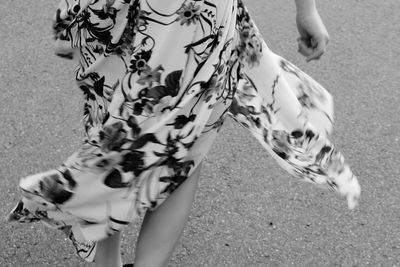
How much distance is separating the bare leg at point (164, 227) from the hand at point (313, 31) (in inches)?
19.5

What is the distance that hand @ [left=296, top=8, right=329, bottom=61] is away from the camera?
80.2 inches

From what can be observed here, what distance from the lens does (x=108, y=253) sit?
213 centimetres

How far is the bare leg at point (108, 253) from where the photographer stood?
82.9 inches

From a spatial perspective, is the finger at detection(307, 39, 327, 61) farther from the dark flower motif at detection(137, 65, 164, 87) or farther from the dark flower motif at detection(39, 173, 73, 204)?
the dark flower motif at detection(39, 173, 73, 204)

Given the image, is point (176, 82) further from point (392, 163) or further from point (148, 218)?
point (392, 163)

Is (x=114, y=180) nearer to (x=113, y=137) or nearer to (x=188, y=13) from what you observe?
(x=113, y=137)

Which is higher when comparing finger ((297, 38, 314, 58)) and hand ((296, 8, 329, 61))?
hand ((296, 8, 329, 61))

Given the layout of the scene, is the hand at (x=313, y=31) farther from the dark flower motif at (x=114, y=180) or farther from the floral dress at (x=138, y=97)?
the dark flower motif at (x=114, y=180)

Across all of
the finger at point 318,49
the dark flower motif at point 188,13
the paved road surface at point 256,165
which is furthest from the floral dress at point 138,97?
the paved road surface at point 256,165

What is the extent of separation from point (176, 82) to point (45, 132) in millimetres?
1502

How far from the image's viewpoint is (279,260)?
2.47 metres

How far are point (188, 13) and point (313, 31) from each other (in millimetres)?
525

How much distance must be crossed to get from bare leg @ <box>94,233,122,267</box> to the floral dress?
22 cm

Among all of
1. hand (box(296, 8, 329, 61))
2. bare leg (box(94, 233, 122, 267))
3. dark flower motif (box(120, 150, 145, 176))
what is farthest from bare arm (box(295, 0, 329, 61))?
bare leg (box(94, 233, 122, 267))
